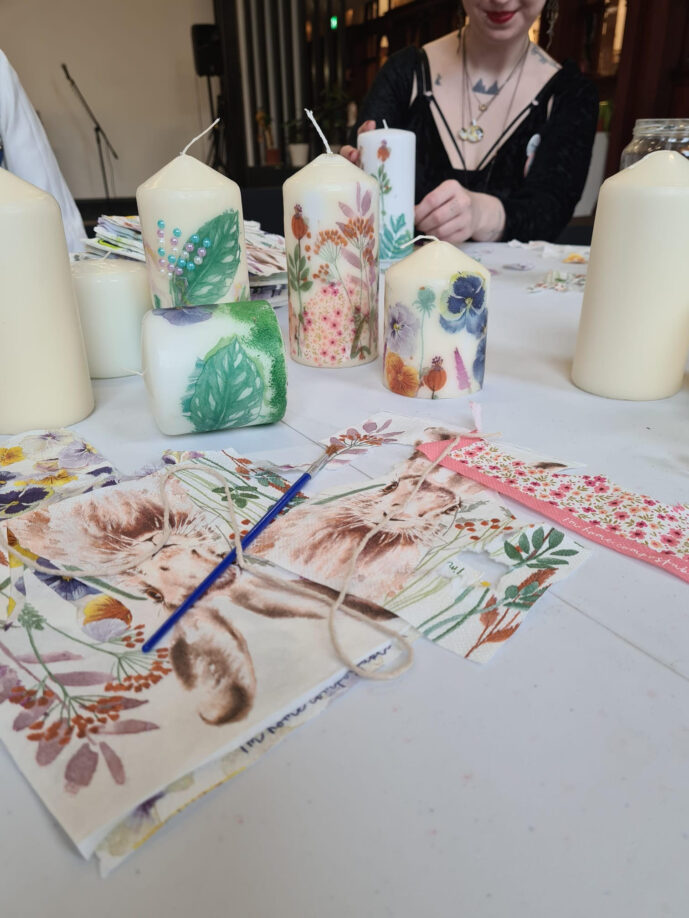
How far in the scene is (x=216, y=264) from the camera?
0.60m

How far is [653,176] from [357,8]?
4.10m

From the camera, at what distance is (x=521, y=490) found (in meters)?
0.43

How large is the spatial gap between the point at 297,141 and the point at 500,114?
2.52 meters

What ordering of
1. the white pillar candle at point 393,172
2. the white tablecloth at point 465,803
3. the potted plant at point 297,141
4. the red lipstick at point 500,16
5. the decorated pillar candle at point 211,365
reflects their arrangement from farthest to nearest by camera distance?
the potted plant at point 297,141
the red lipstick at point 500,16
the white pillar candle at point 393,172
the decorated pillar candle at point 211,365
the white tablecloth at point 465,803

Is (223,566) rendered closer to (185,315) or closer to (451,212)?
(185,315)

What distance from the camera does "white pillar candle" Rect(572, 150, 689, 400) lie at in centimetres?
50

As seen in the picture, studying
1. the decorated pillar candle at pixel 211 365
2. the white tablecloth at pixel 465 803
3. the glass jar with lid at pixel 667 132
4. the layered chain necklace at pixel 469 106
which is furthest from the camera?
the layered chain necklace at pixel 469 106

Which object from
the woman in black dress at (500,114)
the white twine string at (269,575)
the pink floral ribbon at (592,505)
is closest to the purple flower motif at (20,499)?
the white twine string at (269,575)

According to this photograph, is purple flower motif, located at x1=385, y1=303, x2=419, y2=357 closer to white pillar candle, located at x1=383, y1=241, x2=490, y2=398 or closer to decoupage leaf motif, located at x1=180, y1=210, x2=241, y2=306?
white pillar candle, located at x1=383, y1=241, x2=490, y2=398

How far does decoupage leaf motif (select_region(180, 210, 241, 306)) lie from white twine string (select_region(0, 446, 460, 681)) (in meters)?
0.21

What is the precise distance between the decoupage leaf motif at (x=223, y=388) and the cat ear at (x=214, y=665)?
0.66ft

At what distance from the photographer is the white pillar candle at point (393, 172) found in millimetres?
933

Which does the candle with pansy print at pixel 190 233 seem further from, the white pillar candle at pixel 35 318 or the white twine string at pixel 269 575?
the white twine string at pixel 269 575

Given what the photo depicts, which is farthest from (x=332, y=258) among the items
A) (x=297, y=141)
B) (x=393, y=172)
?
(x=297, y=141)
